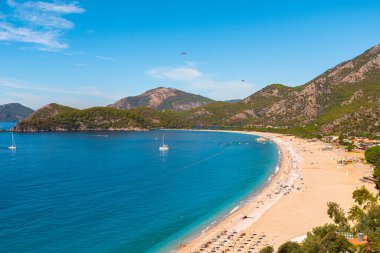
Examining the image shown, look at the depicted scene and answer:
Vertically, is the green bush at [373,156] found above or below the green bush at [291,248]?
above

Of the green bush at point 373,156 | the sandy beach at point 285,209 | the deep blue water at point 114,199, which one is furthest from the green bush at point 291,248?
the green bush at point 373,156

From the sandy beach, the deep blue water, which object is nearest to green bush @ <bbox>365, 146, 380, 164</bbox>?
the sandy beach

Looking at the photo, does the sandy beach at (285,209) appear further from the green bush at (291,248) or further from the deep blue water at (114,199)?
the green bush at (291,248)

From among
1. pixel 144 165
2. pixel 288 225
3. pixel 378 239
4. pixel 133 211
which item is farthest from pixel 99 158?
pixel 378 239

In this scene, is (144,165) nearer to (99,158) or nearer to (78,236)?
(99,158)

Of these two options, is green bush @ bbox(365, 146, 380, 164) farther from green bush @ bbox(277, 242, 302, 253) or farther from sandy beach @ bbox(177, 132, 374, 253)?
green bush @ bbox(277, 242, 302, 253)
